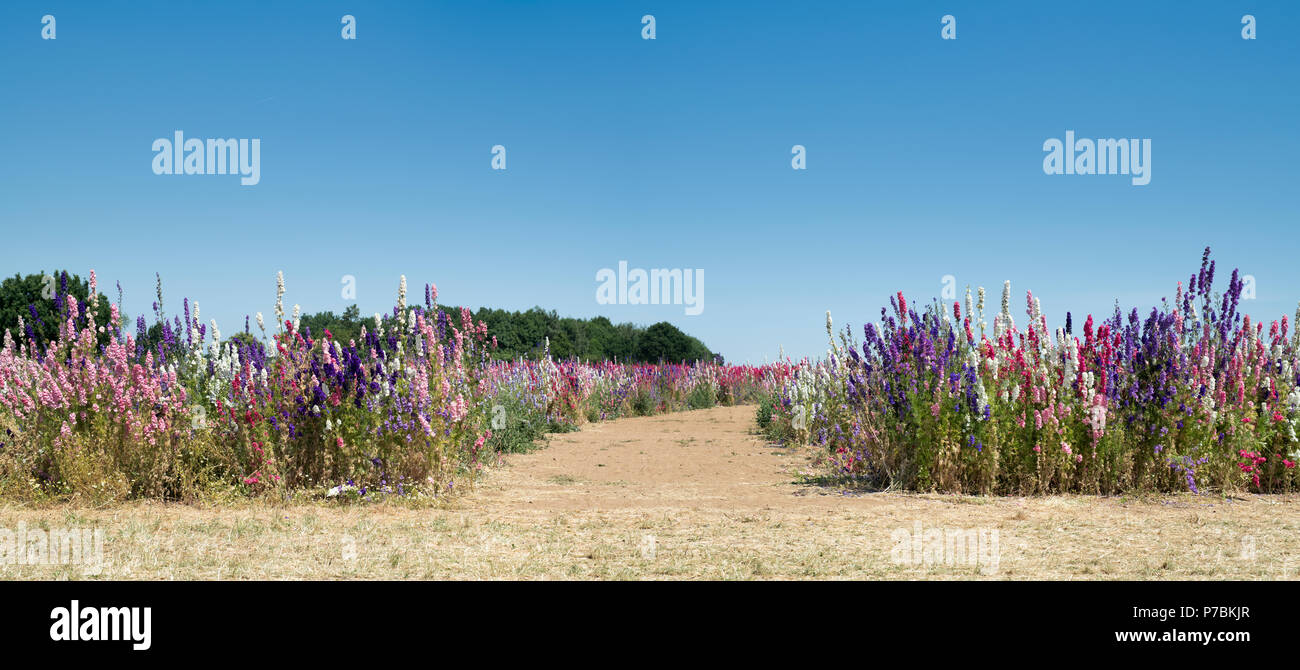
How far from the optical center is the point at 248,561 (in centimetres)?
480

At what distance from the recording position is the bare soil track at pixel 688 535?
182 inches

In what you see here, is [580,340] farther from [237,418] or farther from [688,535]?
[688,535]

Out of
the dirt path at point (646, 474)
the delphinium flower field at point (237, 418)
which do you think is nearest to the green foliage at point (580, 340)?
the dirt path at point (646, 474)

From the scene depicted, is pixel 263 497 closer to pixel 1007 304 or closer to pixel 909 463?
pixel 909 463

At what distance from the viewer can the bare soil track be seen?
15.2 ft

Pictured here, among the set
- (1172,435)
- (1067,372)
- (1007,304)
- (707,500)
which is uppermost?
(1007,304)

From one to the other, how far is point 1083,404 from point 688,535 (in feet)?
12.5

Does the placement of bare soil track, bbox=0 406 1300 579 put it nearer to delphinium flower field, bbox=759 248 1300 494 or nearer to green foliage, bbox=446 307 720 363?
delphinium flower field, bbox=759 248 1300 494

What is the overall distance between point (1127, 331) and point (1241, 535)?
269 cm

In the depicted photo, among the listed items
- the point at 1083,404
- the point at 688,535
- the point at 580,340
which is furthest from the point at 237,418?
the point at 580,340

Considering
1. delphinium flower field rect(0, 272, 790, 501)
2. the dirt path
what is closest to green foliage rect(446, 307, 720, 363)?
the dirt path

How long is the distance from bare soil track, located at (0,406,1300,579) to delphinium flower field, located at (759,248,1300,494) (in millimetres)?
341

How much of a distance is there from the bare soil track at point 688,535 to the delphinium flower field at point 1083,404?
34 centimetres
